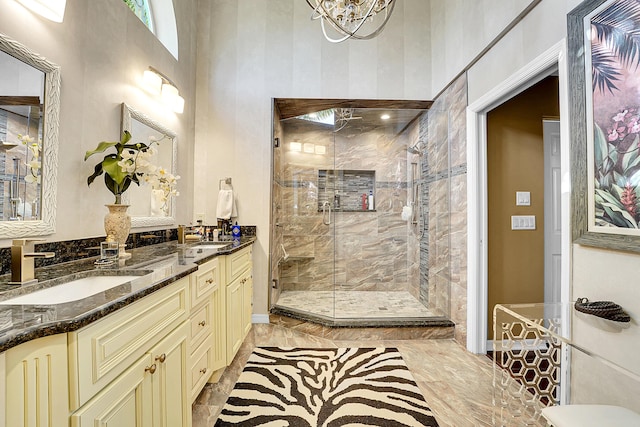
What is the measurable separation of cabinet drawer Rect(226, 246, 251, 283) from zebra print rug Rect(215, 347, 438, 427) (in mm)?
688

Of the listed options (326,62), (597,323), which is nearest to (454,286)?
(597,323)

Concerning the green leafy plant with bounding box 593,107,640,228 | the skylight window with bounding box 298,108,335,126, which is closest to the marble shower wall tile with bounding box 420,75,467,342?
the skylight window with bounding box 298,108,335,126

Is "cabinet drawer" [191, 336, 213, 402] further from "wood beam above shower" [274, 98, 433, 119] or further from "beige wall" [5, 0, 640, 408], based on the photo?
"wood beam above shower" [274, 98, 433, 119]

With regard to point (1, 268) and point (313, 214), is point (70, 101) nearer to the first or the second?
point (1, 268)

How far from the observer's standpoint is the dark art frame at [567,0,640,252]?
142 centimetres

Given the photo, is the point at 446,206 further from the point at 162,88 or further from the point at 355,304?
Result: the point at 162,88

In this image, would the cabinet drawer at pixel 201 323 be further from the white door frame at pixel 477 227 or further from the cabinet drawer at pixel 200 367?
the white door frame at pixel 477 227

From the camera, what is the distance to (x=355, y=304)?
3359 millimetres

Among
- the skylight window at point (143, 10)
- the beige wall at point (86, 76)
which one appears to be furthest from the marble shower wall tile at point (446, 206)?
the skylight window at point (143, 10)

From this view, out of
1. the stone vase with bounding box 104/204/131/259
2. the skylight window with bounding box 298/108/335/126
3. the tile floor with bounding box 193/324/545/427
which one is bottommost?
the tile floor with bounding box 193/324/545/427

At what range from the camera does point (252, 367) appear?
2207 mm

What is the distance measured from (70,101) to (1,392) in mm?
1512

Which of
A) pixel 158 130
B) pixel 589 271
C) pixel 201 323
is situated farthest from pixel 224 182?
pixel 589 271

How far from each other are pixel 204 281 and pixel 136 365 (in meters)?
0.75
